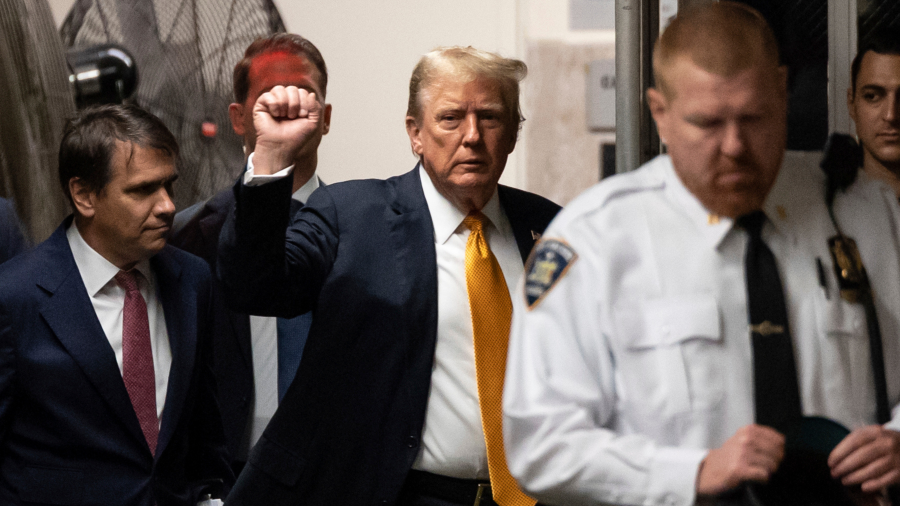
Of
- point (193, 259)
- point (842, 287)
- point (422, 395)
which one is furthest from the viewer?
point (193, 259)

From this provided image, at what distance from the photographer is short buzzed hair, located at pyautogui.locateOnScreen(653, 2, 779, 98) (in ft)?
3.86

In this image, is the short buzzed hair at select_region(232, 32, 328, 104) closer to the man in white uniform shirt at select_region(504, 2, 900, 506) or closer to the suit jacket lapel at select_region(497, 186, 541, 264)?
the suit jacket lapel at select_region(497, 186, 541, 264)

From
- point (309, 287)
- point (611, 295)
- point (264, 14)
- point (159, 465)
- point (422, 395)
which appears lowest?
point (159, 465)

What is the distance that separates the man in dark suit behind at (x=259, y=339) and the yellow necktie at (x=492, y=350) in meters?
Result: 0.75

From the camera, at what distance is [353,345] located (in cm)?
178

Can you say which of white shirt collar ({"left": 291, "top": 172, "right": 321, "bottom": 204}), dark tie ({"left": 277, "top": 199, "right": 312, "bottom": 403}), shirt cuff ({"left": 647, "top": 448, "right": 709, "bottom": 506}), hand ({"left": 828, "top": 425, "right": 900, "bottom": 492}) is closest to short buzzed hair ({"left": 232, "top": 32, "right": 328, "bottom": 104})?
white shirt collar ({"left": 291, "top": 172, "right": 321, "bottom": 204})

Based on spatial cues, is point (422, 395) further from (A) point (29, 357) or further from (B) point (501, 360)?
(A) point (29, 357)

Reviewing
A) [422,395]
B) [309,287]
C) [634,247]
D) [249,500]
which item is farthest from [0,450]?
[634,247]

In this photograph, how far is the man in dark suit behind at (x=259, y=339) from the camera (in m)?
2.38

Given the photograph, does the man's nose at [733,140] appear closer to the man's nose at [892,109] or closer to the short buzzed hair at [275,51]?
the man's nose at [892,109]

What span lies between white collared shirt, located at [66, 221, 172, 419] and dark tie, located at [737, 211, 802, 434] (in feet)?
4.57

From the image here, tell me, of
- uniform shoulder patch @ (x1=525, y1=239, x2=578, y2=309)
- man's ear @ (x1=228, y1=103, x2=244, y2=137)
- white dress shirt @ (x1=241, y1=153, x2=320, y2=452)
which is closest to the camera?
uniform shoulder patch @ (x1=525, y1=239, x2=578, y2=309)

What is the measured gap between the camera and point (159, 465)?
210 centimetres

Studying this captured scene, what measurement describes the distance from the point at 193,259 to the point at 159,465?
1.60 feet
